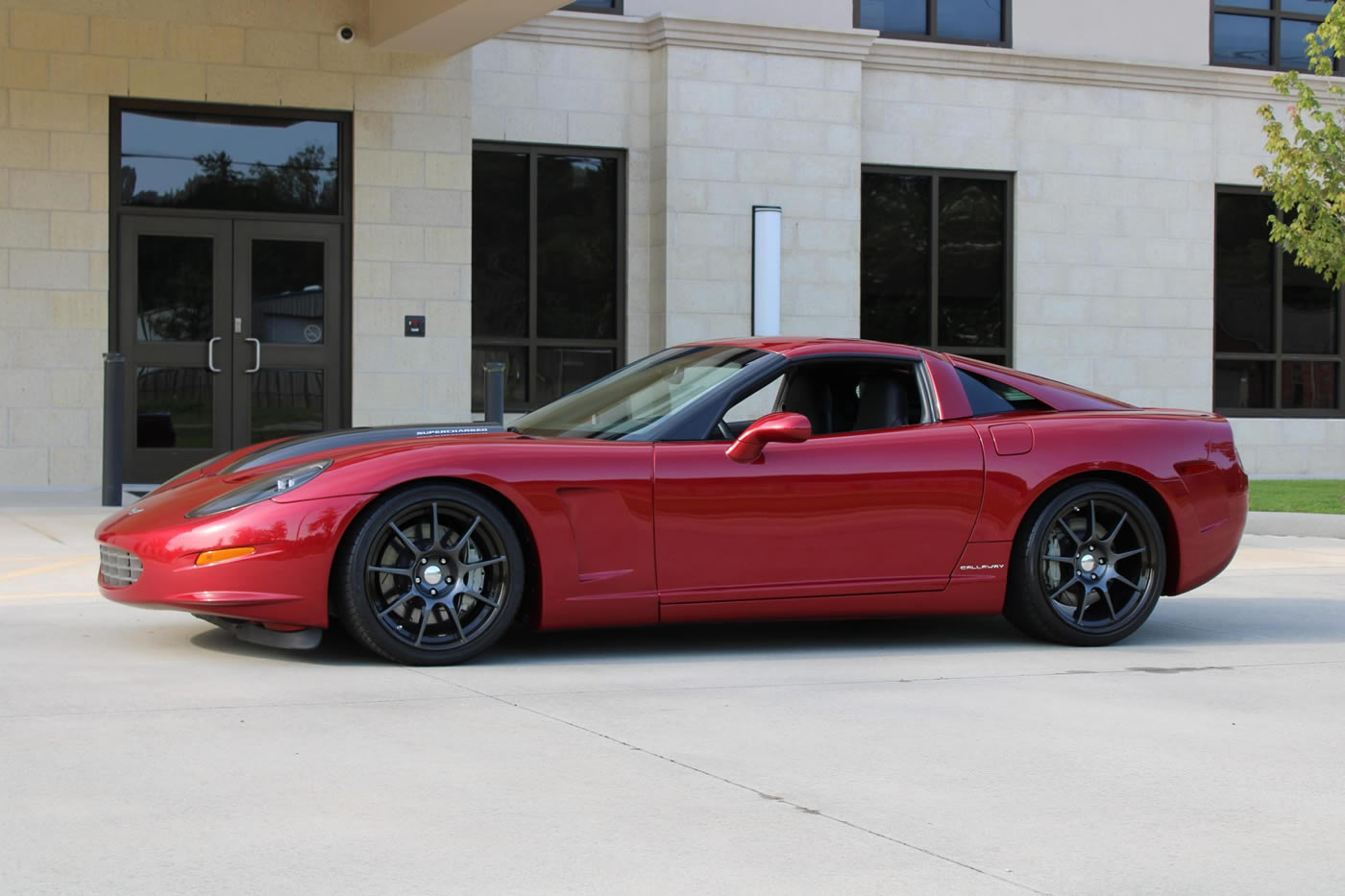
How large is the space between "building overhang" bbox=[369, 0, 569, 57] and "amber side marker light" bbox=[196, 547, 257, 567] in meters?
8.07

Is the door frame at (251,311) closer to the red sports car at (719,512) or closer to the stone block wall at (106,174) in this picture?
the stone block wall at (106,174)

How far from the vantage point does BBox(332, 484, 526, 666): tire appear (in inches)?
223

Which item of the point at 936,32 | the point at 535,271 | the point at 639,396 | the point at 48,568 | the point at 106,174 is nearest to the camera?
the point at 639,396

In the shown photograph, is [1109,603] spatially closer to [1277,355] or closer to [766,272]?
[766,272]

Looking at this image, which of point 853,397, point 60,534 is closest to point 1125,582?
point 853,397

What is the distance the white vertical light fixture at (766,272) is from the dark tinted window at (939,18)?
296cm

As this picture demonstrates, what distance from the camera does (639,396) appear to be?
658 centimetres

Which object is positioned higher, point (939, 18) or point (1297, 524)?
point (939, 18)

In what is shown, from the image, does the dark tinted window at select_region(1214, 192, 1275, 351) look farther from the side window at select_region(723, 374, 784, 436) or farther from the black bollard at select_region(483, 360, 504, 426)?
the side window at select_region(723, 374, 784, 436)

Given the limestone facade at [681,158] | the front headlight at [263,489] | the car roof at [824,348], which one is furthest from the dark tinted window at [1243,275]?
the front headlight at [263,489]

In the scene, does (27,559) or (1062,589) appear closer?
(1062,589)

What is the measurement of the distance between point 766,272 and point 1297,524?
5633mm

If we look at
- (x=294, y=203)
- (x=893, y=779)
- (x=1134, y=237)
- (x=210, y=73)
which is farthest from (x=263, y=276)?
(x=893, y=779)

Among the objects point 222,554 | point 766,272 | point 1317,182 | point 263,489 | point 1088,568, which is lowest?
point 1088,568
